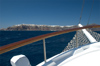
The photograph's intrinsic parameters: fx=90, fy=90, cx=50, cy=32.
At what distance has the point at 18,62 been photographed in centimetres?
82

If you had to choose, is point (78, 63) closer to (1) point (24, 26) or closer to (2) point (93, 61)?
(2) point (93, 61)

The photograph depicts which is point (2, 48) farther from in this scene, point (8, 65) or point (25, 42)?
point (8, 65)

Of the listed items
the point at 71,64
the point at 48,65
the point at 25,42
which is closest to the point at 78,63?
the point at 71,64

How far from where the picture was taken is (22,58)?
0.87 m

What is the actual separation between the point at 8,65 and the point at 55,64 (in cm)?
376

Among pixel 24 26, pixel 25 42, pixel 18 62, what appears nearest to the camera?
pixel 18 62

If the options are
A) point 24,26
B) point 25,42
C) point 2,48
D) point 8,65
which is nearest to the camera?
point 2,48

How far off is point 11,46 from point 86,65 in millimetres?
1087

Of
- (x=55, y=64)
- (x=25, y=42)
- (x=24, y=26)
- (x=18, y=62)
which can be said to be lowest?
(x=24, y=26)

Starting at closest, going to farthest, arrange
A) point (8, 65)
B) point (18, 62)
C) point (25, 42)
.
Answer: point (18, 62)
point (25, 42)
point (8, 65)

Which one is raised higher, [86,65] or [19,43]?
[19,43]

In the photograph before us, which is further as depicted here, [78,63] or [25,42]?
[78,63]

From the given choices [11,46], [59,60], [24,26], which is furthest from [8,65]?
[24,26]

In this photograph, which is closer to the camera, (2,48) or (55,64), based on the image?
(2,48)
